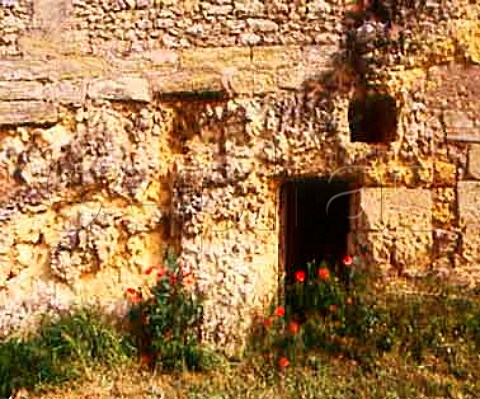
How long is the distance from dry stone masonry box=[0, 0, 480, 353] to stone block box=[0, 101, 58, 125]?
0.4 inches

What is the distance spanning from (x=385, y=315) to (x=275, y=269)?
0.89 metres

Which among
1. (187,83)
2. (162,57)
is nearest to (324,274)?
(187,83)

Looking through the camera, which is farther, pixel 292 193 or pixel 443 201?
pixel 292 193

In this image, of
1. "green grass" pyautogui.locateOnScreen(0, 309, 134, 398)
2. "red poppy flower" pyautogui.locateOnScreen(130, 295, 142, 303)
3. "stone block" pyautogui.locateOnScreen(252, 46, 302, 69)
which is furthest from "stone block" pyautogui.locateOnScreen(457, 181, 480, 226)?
"green grass" pyautogui.locateOnScreen(0, 309, 134, 398)

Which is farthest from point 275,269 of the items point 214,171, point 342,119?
point 342,119

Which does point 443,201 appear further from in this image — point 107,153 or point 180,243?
point 107,153

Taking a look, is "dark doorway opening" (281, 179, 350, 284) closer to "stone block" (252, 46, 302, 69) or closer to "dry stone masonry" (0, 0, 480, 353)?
"dry stone masonry" (0, 0, 480, 353)

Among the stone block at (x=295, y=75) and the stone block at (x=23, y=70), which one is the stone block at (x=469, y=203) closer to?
the stone block at (x=295, y=75)

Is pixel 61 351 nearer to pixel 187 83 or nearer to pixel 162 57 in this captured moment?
pixel 187 83

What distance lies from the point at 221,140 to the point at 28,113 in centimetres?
154

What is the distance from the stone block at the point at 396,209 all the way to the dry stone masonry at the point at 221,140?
0.01m

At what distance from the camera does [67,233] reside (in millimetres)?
4867

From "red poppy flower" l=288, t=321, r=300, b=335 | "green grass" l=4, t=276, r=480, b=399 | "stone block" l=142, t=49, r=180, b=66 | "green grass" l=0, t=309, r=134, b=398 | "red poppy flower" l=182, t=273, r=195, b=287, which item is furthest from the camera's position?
"stone block" l=142, t=49, r=180, b=66

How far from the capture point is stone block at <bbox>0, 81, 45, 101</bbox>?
5043mm
